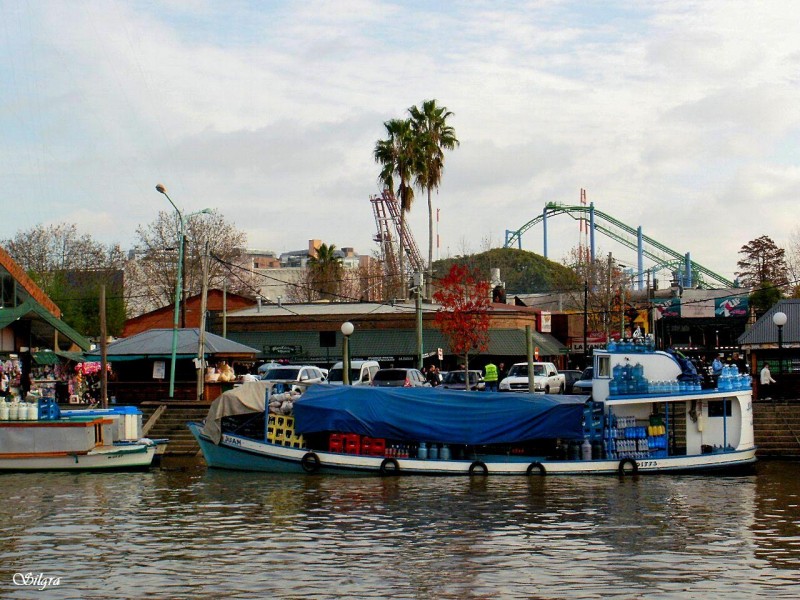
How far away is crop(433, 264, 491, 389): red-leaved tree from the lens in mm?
65000

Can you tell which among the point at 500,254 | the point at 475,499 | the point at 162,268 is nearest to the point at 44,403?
the point at 475,499

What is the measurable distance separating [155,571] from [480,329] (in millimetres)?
48747

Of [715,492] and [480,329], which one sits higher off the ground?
[480,329]

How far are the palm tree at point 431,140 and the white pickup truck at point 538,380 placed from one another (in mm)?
15406

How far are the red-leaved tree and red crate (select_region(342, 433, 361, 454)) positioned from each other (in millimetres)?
30162

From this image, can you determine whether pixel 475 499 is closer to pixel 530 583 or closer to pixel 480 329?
pixel 530 583

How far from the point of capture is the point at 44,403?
34.6 m

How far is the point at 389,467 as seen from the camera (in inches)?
1264

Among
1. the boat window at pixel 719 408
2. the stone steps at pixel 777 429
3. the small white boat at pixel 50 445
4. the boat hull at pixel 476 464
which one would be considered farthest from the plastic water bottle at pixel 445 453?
the stone steps at pixel 777 429

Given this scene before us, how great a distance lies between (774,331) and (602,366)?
755 inches

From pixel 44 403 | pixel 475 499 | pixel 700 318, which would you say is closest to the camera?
pixel 475 499

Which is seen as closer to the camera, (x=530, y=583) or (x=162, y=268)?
(x=530, y=583)

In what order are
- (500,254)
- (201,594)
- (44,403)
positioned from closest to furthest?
(201,594) < (44,403) < (500,254)

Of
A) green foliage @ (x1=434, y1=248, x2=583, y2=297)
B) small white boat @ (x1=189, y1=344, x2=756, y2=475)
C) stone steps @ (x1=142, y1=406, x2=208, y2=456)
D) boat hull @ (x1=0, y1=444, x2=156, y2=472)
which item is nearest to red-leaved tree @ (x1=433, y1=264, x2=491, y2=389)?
stone steps @ (x1=142, y1=406, x2=208, y2=456)
